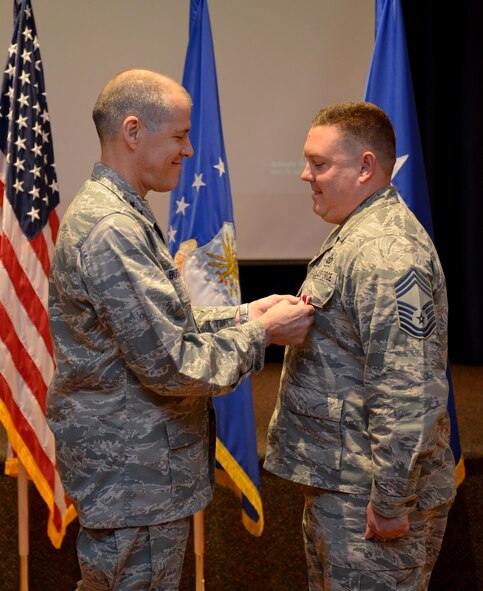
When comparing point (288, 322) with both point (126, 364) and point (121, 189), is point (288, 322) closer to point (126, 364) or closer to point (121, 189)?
point (126, 364)

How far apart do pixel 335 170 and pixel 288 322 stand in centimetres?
43

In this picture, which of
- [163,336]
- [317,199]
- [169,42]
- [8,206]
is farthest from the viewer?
[169,42]

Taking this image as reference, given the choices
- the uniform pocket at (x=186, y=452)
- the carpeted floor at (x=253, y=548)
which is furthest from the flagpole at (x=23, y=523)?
the uniform pocket at (x=186, y=452)

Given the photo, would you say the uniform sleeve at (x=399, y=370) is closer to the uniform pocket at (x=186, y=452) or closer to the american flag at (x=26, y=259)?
the uniform pocket at (x=186, y=452)

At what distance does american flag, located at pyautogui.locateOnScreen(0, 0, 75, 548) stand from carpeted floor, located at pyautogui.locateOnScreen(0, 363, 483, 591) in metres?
0.35

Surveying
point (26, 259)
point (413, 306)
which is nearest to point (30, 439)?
point (26, 259)

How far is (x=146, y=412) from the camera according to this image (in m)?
2.00

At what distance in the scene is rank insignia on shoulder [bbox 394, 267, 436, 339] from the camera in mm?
1952

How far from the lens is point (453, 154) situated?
5059 millimetres

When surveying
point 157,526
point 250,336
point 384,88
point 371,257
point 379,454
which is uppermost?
point 384,88

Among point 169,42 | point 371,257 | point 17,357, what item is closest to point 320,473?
point 371,257

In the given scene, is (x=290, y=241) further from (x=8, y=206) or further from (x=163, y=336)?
(x=163, y=336)

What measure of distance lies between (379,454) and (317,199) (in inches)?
28.7

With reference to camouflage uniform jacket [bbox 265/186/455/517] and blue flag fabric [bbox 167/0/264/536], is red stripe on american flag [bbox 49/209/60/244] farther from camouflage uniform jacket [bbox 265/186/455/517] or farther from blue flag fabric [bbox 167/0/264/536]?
camouflage uniform jacket [bbox 265/186/455/517]
